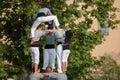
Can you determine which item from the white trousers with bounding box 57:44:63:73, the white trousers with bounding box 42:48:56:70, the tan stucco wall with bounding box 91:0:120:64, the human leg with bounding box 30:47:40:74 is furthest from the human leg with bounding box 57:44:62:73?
the tan stucco wall with bounding box 91:0:120:64

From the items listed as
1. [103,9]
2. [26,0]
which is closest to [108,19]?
[103,9]

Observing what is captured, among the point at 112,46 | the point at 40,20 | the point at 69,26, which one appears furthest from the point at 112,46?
the point at 40,20

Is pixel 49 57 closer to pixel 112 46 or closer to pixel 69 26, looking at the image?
pixel 69 26

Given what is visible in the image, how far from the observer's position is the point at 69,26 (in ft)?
56.9

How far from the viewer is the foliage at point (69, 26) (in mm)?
17062

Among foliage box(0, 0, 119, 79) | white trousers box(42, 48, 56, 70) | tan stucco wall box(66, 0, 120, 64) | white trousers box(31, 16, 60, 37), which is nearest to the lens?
white trousers box(31, 16, 60, 37)

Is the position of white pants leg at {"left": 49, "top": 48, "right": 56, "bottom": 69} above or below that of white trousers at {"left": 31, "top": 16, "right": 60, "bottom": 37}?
below

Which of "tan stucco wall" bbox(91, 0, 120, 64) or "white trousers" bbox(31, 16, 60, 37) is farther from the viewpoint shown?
"tan stucco wall" bbox(91, 0, 120, 64)

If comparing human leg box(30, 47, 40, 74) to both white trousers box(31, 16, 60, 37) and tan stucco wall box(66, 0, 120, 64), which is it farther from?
tan stucco wall box(66, 0, 120, 64)

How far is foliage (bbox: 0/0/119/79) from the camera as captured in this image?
17062 mm

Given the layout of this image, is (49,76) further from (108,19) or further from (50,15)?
(108,19)

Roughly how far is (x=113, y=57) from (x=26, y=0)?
35.5ft

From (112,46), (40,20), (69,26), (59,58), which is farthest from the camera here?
(112,46)

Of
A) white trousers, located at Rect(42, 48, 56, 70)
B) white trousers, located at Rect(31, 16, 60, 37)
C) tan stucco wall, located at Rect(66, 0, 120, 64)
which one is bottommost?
tan stucco wall, located at Rect(66, 0, 120, 64)
